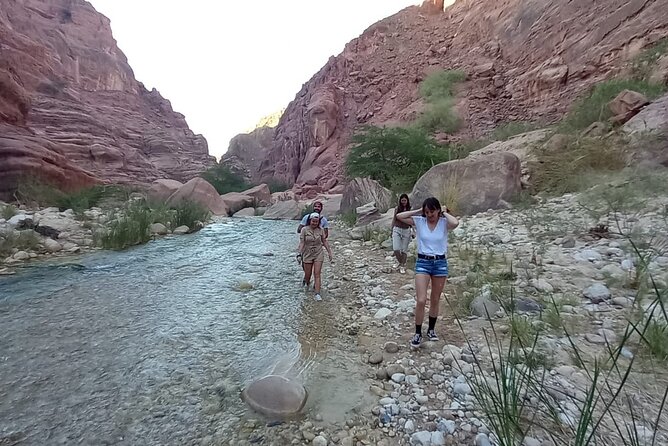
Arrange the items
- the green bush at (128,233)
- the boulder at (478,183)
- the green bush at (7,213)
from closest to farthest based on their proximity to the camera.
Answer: the boulder at (478,183) < the green bush at (128,233) < the green bush at (7,213)

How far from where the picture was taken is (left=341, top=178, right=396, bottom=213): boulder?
493 inches

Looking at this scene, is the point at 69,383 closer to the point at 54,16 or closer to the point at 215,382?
the point at 215,382

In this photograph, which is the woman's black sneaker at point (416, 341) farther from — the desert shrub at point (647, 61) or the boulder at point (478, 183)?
the desert shrub at point (647, 61)

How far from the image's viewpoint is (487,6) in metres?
28.1

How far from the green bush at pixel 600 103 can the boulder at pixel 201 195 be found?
16267mm

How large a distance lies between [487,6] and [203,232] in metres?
28.8

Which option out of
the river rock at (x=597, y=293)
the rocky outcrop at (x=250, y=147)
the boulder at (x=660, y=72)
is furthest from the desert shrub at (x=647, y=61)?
the rocky outcrop at (x=250, y=147)

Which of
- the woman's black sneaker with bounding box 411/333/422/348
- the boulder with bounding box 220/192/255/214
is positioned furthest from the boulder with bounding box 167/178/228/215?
the woman's black sneaker with bounding box 411/333/422/348

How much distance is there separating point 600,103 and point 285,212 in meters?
14.5

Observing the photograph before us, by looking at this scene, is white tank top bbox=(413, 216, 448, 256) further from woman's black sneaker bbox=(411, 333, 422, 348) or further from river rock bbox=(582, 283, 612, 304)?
river rock bbox=(582, 283, 612, 304)

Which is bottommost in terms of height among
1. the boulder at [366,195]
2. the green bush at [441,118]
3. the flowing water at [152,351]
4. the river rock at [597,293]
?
the flowing water at [152,351]

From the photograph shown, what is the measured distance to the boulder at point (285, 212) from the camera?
19.4 meters

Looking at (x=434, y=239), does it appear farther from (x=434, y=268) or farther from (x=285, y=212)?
(x=285, y=212)

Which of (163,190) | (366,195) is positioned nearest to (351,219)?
(366,195)
